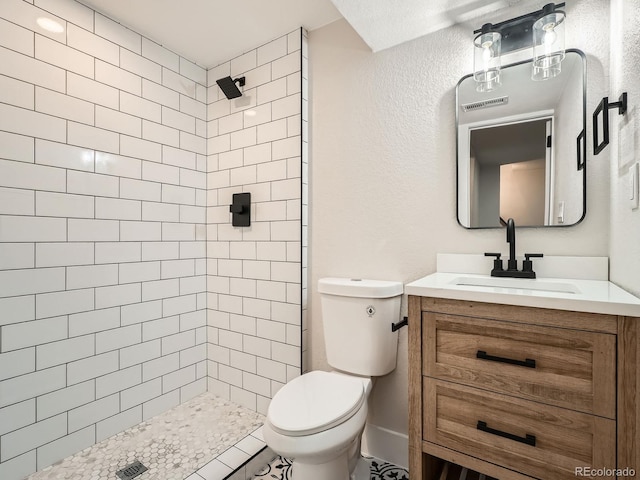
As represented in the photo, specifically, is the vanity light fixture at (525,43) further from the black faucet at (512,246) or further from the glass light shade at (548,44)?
the black faucet at (512,246)

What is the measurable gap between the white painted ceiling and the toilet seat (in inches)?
63.1

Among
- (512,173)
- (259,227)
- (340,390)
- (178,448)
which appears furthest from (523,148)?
(178,448)

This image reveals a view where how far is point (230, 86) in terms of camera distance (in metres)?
2.13

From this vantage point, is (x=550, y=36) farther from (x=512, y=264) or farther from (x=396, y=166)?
(x=512, y=264)

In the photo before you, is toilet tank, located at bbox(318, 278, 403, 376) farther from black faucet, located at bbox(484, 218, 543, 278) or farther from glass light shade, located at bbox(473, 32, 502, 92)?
glass light shade, located at bbox(473, 32, 502, 92)

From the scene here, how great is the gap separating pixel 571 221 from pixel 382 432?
4.40ft

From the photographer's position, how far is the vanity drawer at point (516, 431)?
93 centimetres

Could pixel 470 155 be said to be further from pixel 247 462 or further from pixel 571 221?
pixel 247 462

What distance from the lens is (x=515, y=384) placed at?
3.36ft

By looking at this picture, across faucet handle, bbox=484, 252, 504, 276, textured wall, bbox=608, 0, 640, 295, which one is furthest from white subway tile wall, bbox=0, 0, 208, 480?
textured wall, bbox=608, 0, 640, 295

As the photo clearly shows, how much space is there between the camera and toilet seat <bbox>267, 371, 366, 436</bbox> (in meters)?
1.19

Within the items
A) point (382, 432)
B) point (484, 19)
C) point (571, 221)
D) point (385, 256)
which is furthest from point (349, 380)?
point (484, 19)

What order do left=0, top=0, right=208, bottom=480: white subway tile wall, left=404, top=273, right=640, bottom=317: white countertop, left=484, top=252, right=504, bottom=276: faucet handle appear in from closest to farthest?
left=404, top=273, right=640, bottom=317: white countertop, left=484, top=252, right=504, bottom=276: faucet handle, left=0, top=0, right=208, bottom=480: white subway tile wall

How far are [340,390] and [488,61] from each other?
5.13 ft
